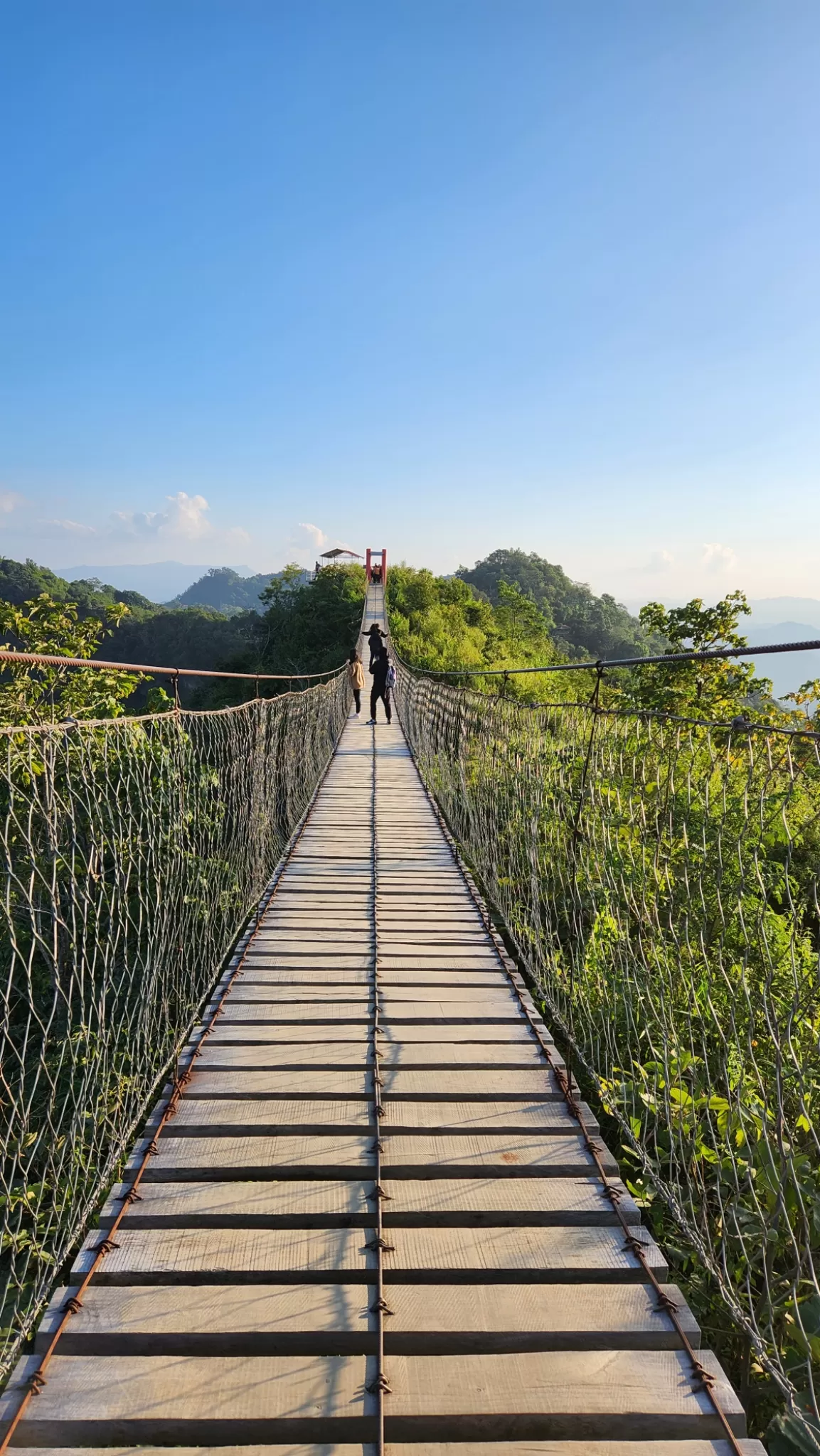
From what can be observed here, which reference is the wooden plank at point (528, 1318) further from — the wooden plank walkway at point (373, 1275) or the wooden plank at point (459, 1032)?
the wooden plank at point (459, 1032)

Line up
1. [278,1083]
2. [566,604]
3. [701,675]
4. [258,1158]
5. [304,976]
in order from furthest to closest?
[566,604] < [701,675] < [304,976] < [278,1083] < [258,1158]

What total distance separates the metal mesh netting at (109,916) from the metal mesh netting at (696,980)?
1.05 meters

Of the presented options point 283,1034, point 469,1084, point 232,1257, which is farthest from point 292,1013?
point 232,1257

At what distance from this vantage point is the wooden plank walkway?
1.06 meters

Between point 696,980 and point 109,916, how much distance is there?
7.73ft

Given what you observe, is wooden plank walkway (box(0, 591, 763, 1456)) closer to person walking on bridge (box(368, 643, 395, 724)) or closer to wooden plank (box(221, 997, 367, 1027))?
wooden plank (box(221, 997, 367, 1027))

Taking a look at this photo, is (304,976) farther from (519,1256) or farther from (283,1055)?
(519,1256)

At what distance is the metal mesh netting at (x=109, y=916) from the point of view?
1330 millimetres

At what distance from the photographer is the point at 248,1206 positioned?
1439 mm

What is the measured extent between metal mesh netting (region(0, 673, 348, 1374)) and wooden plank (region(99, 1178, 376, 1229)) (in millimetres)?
100

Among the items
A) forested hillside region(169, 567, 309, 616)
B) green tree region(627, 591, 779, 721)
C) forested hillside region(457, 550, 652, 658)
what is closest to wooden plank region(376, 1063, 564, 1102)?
green tree region(627, 591, 779, 721)

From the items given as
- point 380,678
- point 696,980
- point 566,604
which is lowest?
point 696,980

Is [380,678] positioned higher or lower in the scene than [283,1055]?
higher

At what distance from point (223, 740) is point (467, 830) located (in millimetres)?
1591
